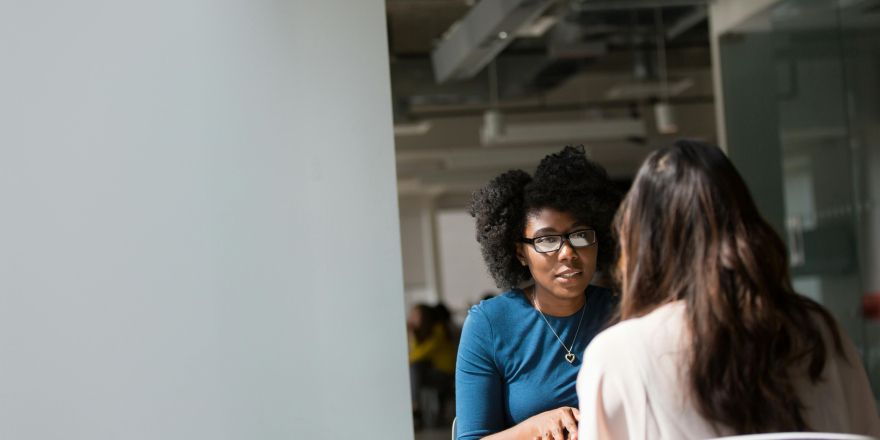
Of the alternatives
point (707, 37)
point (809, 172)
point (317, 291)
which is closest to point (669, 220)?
point (317, 291)

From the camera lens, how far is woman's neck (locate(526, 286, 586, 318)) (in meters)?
2.55

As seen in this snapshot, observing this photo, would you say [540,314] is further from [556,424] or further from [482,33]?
[482,33]

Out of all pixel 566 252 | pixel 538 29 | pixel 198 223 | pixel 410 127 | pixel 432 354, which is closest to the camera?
pixel 566 252

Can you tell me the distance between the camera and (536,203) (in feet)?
8.50

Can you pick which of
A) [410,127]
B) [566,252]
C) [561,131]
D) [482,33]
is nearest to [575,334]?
[566,252]

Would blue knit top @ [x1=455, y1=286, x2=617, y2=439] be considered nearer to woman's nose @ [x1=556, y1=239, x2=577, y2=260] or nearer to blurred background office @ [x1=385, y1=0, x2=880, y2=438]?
woman's nose @ [x1=556, y1=239, x2=577, y2=260]

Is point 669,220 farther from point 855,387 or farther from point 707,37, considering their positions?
point 707,37

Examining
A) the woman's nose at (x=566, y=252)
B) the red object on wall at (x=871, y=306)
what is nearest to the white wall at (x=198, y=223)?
the woman's nose at (x=566, y=252)

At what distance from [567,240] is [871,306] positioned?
A: 4.25m

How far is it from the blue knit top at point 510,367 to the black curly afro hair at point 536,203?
19 cm

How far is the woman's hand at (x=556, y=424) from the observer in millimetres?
2273

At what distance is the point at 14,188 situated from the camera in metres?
2.59

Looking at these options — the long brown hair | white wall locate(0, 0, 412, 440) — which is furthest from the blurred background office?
Result: the long brown hair

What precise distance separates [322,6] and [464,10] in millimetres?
5617
